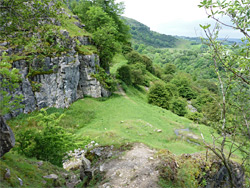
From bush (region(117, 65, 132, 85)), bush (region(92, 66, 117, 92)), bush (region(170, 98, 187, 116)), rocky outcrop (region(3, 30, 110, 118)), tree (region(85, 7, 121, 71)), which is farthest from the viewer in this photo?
bush (region(117, 65, 132, 85))

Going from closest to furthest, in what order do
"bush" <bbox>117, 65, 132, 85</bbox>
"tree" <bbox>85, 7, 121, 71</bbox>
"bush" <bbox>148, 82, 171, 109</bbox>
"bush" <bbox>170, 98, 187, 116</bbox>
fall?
"tree" <bbox>85, 7, 121, 71</bbox>
"bush" <bbox>148, 82, 171, 109</bbox>
"bush" <bbox>170, 98, 187, 116</bbox>
"bush" <bbox>117, 65, 132, 85</bbox>

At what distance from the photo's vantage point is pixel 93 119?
24.7 metres

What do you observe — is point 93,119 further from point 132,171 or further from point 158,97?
point 158,97

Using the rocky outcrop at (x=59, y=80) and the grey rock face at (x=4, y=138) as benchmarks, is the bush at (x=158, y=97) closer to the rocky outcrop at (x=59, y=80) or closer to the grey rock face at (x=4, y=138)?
the rocky outcrop at (x=59, y=80)

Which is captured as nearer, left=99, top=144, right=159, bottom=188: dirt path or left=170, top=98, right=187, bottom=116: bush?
left=99, top=144, right=159, bottom=188: dirt path

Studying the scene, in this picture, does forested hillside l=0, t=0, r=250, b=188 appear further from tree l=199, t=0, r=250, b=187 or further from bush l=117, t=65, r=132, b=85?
bush l=117, t=65, r=132, b=85

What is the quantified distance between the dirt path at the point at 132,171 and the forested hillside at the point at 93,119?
0.18ft

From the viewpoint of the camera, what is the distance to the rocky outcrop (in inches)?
814

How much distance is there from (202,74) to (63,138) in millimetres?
136831

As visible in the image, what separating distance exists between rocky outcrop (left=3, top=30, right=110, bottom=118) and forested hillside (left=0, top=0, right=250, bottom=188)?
0.12 metres

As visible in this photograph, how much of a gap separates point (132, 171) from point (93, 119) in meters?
15.3

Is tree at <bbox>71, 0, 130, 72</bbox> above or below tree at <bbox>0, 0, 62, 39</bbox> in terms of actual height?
above

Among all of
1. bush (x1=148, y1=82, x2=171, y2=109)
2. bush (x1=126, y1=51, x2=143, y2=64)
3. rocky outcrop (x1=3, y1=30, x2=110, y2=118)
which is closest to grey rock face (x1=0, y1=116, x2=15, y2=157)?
rocky outcrop (x1=3, y1=30, x2=110, y2=118)

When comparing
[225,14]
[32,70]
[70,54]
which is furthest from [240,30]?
[70,54]
